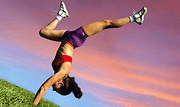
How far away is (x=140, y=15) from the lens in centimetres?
994

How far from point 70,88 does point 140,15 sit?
3973 mm

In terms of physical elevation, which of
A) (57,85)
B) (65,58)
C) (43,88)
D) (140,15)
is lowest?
(43,88)

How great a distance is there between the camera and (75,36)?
8.72 metres

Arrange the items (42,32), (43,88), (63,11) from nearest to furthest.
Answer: (43,88) < (42,32) < (63,11)

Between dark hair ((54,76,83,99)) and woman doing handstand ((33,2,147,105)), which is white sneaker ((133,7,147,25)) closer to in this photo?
woman doing handstand ((33,2,147,105))

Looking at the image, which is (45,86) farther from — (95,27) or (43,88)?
(95,27)

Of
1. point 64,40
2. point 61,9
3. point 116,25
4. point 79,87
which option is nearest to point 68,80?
point 79,87

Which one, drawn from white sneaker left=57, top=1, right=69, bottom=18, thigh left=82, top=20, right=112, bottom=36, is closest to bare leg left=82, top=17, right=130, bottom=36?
Result: thigh left=82, top=20, right=112, bottom=36

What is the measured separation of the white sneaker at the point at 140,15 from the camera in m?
9.73

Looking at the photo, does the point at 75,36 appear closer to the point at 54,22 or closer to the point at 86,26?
the point at 86,26

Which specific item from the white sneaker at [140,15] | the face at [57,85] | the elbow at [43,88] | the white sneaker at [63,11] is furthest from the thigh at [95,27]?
the elbow at [43,88]

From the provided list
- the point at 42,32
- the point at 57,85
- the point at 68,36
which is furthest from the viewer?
the point at 42,32

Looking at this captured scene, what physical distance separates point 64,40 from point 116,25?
6.12 feet

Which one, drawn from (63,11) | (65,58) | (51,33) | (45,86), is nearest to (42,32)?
(51,33)
